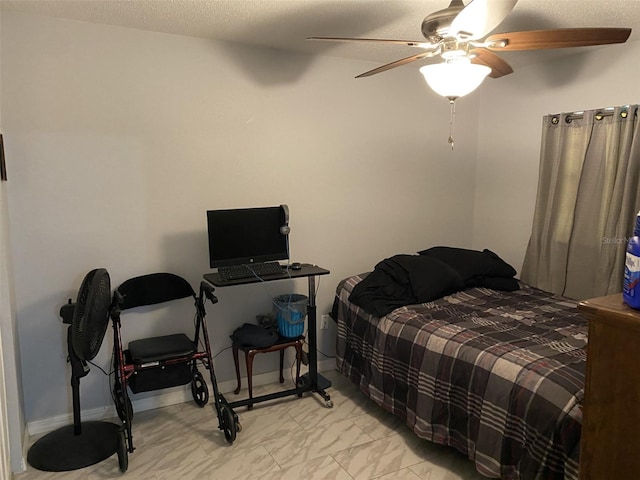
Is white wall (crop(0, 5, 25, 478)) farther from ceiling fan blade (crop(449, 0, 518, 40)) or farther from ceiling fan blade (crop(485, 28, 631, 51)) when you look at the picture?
ceiling fan blade (crop(485, 28, 631, 51))

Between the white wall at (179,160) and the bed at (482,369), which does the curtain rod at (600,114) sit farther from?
the bed at (482,369)

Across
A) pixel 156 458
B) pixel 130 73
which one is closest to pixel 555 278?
pixel 156 458

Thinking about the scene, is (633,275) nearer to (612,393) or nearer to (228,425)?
(612,393)

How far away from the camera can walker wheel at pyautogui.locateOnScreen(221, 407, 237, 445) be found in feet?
8.43

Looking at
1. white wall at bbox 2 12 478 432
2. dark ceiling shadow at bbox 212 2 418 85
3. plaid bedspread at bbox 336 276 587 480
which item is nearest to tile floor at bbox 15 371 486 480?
plaid bedspread at bbox 336 276 587 480

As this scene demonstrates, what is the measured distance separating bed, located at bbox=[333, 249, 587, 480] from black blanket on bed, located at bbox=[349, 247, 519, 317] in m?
0.03

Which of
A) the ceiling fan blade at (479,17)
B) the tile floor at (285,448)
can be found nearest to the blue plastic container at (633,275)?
the ceiling fan blade at (479,17)

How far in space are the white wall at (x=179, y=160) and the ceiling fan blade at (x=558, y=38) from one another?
158cm

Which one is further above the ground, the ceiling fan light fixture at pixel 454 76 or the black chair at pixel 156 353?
the ceiling fan light fixture at pixel 454 76

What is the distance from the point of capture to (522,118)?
12.0 feet

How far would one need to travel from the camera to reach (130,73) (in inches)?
108

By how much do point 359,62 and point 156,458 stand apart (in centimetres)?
284

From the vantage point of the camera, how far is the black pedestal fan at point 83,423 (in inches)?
84.9

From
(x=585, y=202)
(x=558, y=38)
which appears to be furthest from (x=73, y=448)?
(x=585, y=202)
